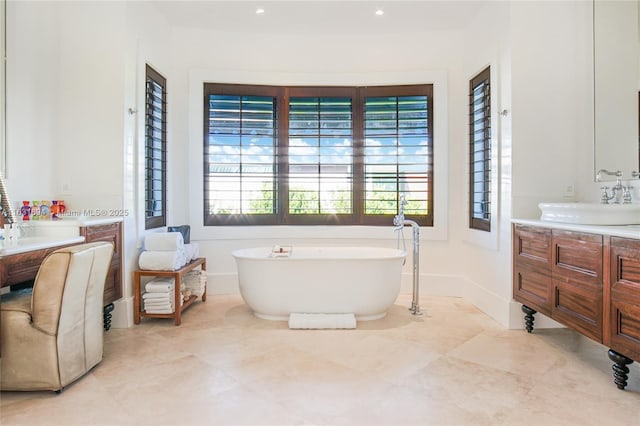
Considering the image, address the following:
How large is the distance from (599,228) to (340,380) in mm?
1639

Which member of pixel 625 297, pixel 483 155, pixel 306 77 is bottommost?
pixel 625 297

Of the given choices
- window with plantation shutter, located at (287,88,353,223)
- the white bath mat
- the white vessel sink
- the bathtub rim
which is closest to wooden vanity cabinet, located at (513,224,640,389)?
the white vessel sink

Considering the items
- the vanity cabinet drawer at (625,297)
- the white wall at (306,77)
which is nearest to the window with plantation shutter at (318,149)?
the white wall at (306,77)

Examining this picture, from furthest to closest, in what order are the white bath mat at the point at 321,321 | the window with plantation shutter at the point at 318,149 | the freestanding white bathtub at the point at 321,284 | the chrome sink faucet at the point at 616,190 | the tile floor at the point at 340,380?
1. the window with plantation shutter at the point at 318,149
2. the freestanding white bathtub at the point at 321,284
3. the white bath mat at the point at 321,321
4. the chrome sink faucet at the point at 616,190
5. the tile floor at the point at 340,380

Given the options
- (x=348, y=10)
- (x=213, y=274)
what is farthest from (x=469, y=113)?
(x=213, y=274)

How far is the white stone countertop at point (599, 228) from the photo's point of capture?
2.02 meters

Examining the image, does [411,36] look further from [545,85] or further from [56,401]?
[56,401]

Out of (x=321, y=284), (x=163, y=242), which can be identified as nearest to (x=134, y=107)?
(x=163, y=242)

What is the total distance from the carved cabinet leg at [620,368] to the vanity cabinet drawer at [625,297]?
0.07 m

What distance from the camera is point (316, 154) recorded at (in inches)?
172

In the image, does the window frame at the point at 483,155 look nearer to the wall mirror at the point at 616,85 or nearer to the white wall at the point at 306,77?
the white wall at the point at 306,77

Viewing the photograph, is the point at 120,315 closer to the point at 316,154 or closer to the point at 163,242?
the point at 163,242

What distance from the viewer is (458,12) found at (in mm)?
3850

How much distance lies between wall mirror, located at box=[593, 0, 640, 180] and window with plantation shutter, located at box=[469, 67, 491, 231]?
0.80 meters
